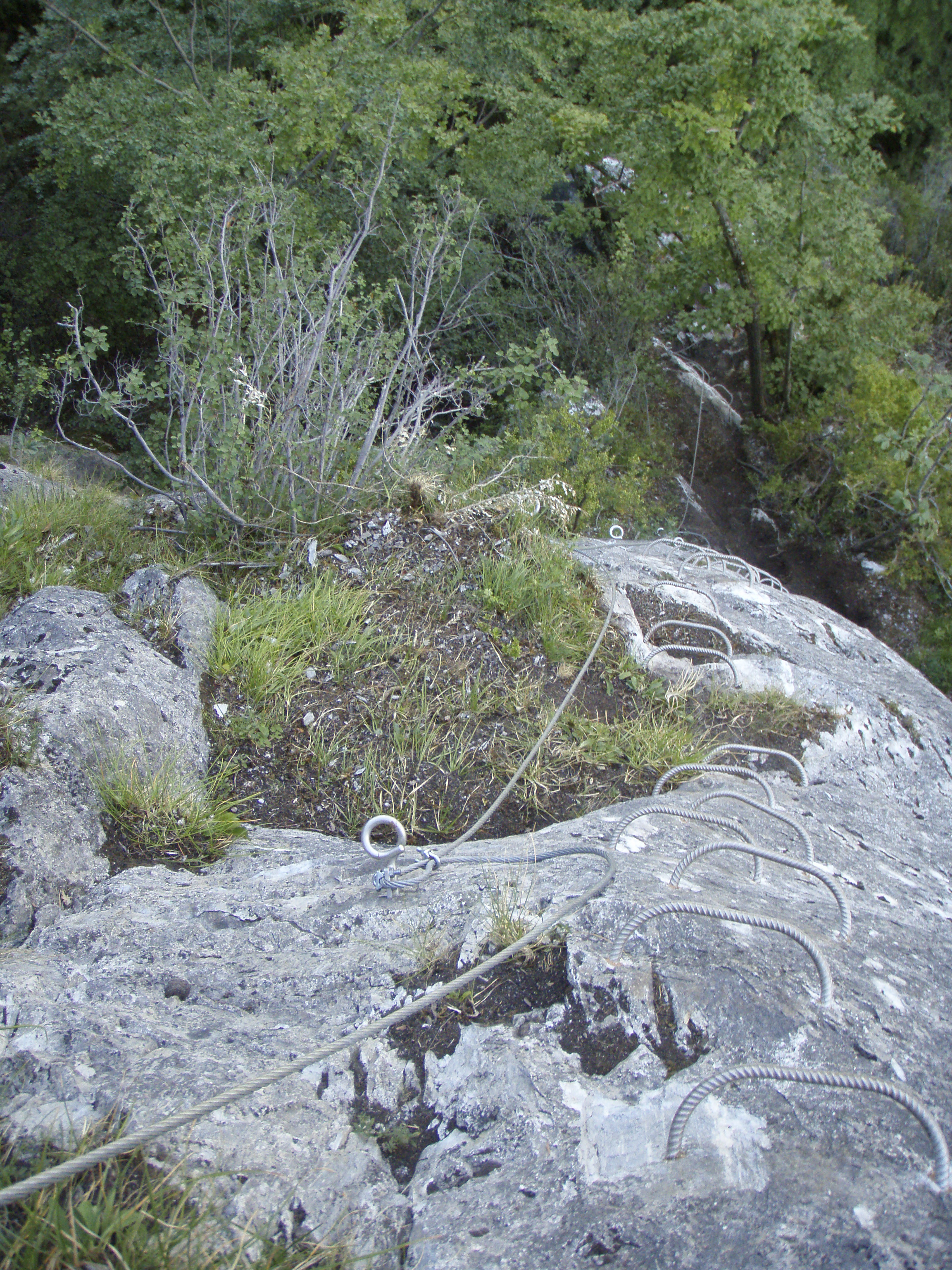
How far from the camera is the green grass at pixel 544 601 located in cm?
329

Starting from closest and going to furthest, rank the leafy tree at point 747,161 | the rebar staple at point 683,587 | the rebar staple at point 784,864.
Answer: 1. the rebar staple at point 784,864
2. the rebar staple at point 683,587
3. the leafy tree at point 747,161

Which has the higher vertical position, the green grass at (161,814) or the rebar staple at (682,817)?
the rebar staple at (682,817)

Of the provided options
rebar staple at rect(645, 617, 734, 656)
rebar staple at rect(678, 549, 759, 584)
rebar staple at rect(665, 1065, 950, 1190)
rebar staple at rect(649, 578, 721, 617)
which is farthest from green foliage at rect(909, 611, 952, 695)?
rebar staple at rect(665, 1065, 950, 1190)

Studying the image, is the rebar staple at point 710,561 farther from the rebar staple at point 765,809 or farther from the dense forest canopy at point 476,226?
the rebar staple at point 765,809

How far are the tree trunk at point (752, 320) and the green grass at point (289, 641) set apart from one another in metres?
5.47

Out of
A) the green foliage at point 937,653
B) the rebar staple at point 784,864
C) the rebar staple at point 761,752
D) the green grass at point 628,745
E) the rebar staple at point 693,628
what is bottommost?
the green foliage at point 937,653

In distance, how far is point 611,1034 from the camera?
1474mm

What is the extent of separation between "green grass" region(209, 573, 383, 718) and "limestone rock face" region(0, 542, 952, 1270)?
2.49 ft

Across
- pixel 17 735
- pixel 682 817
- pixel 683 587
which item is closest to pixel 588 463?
pixel 683 587

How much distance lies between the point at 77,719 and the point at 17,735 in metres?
0.17

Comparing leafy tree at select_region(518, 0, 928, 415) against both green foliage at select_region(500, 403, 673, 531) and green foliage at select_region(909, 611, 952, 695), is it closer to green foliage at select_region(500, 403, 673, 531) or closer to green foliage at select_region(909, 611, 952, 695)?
green foliage at select_region(500, 403, 673, 531)

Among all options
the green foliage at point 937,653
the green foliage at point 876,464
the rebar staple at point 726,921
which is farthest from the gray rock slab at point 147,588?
the green foliage at point 937,653

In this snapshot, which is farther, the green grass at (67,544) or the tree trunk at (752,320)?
the tree trunk at (752,320)

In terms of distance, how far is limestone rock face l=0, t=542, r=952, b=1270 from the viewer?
1.17 m
